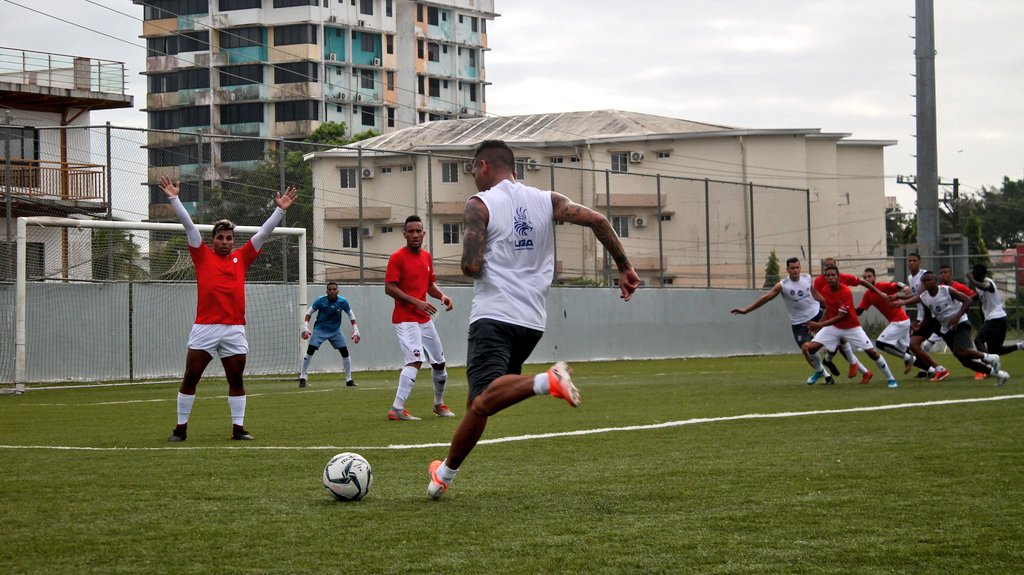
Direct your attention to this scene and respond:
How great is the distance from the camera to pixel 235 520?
20.9 feet

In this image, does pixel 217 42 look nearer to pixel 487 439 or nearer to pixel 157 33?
pixel 157 33

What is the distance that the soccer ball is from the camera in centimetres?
699

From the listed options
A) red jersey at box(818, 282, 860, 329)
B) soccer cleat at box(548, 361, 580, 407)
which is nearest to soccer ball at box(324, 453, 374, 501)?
soccer cleat at box(548, 361, 580, 407)

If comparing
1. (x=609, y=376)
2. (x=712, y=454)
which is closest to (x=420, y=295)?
(x=712, y=454)

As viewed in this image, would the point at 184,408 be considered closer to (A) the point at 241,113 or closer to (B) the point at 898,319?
(B) the point at 898,319

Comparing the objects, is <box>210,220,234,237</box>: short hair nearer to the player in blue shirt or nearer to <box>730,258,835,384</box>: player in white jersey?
<box>730,258,835,384</box>: player in white jersey

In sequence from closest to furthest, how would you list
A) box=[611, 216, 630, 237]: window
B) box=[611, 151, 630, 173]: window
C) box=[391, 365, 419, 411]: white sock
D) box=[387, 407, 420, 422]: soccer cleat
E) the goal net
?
box=[387, 407, 420, 422]: soccer cleat, box=[391, 365, 419, 411]: white sock, the goal net, box=[611, 216, 630, 237]: window, box=[611, 151, 630, 173]: window

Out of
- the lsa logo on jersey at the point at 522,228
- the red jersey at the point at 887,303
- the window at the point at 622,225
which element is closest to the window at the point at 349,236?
the window at the point at 622,225

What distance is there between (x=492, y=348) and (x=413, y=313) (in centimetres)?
780

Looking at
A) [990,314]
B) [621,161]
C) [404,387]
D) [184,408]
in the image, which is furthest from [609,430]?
[621,161]

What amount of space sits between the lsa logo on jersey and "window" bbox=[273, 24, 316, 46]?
91.0m

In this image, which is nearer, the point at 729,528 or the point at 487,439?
the point at 729,528

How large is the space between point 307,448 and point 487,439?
62.5 inches

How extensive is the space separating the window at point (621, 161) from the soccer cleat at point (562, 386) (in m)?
58.0
